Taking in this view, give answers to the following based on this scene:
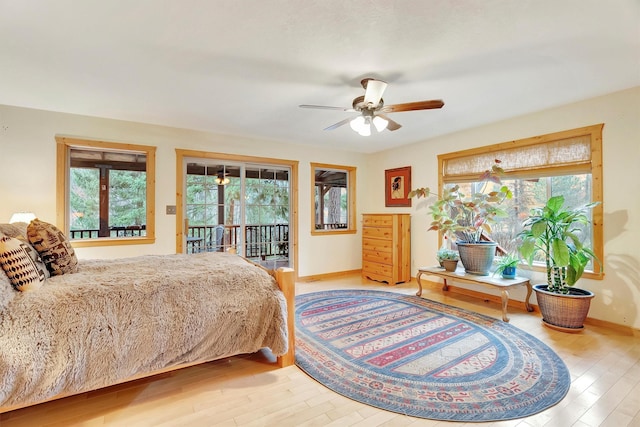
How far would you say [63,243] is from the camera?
2.18 metres

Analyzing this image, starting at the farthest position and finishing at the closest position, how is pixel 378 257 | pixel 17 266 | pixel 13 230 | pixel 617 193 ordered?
pixel 378 257 → pixel 617 193 → pixel 13 230 → pixel 17 266

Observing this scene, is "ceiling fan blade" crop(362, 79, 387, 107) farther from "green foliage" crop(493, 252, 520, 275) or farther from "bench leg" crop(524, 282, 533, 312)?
"bench leg" crop(524, 282, 533, 312)

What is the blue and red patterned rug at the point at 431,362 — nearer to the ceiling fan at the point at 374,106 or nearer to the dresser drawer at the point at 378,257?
the dresser drawer at the point at 378,257

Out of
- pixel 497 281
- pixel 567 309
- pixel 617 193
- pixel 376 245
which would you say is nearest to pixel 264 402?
pixel 497 281

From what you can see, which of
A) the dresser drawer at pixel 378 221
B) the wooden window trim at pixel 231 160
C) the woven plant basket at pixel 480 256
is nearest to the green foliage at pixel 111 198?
the wooden window trim at pixel 231 160

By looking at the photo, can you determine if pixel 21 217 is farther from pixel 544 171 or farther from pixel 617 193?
pixel 617 193

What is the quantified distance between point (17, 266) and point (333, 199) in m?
4.54

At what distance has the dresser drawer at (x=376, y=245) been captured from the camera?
4877mm

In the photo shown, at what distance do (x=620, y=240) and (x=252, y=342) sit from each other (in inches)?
144

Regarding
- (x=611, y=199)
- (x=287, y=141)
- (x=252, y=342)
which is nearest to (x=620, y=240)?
(x=611, y=199)

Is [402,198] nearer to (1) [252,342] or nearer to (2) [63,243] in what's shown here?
(1) [252,342]

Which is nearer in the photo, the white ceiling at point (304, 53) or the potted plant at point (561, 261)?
the white ceiling at point (304, 53)

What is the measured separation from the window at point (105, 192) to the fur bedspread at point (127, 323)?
159cm

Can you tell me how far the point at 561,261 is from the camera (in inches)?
111
